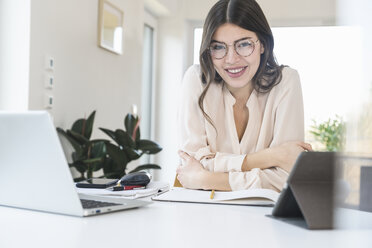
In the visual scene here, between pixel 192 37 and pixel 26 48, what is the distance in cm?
283

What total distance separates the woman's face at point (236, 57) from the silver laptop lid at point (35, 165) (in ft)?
2.83

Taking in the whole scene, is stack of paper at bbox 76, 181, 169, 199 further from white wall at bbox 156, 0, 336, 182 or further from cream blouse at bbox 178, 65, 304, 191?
white wall at bbox 156, 0, 336, 182

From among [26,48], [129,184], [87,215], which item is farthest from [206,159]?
[26,48]

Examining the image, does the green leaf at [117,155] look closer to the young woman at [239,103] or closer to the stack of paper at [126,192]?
the young woman at [239,103]

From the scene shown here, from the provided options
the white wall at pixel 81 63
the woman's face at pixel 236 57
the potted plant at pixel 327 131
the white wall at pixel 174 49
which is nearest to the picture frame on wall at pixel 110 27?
the white wall at pixel 81 63

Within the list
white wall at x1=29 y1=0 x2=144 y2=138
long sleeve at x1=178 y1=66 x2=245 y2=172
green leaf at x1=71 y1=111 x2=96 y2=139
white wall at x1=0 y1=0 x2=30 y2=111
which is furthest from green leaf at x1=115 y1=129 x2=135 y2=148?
long sleeve at x1=178 y1=66 x2=245 y2=172

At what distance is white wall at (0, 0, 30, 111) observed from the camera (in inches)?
90.5

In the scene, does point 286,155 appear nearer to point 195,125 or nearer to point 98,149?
point 195,125

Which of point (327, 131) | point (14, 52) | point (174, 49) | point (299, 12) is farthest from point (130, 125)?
point (299, 12)

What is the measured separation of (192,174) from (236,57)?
45 cm

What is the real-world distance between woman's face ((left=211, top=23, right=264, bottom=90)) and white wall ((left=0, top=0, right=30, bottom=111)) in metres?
1.22

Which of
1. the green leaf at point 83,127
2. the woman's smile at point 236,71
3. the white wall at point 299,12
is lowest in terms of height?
the green leaf at point 83,127

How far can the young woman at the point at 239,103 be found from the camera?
138 centimetres

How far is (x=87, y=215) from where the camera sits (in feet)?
2.62
